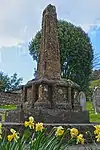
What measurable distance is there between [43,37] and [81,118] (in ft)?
9.15

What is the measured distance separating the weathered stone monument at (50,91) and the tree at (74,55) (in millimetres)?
25308

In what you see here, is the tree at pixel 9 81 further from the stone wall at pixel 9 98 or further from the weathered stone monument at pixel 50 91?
the weathered stone monument at pixel 50 91

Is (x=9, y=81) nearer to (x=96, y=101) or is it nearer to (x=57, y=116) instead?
(x=96, y=101)

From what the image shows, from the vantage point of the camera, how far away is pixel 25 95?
26.9 feet

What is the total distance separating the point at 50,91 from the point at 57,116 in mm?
999

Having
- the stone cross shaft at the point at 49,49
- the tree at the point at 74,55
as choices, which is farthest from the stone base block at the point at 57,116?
the tree at the point at 74,55

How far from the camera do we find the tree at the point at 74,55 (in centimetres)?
3416

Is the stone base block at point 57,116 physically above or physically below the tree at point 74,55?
below

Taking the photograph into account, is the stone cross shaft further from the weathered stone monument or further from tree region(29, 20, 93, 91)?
tree region(29, 20, 93, 91)

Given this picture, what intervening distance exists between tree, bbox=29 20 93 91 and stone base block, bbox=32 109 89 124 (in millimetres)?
26714

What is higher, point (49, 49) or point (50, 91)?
point (49, 49)

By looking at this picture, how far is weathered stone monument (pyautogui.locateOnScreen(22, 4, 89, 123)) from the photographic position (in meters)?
6.80

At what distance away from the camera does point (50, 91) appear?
759 centimetres

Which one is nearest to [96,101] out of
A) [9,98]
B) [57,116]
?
[9,98]
